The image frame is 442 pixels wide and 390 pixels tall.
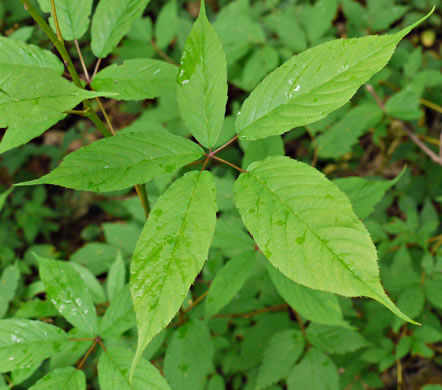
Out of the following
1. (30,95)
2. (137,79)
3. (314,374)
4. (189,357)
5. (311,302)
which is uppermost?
(30,95)

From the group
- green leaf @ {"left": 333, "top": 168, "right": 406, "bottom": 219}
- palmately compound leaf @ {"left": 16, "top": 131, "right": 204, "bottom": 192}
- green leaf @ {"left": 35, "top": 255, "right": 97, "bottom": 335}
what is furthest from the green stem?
green leaf @ {"left": 333, "top": 168, "right": 406, "bottom": 219}

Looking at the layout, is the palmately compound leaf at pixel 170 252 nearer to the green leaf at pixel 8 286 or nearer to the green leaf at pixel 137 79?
the green leaf at pixel 137 79

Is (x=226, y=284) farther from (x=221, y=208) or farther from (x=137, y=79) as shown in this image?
(x=137, y=79)

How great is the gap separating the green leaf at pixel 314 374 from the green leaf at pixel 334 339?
0.18 feet

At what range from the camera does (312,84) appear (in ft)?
3.19

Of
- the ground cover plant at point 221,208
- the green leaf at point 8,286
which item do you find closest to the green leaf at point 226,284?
the ground cover plant at point 221,208

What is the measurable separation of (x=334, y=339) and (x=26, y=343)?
4.85ft

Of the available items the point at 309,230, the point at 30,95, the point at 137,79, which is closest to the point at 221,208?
the point at 137,79

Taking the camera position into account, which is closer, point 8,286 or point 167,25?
point 8,286

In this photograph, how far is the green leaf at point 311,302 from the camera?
1.51m

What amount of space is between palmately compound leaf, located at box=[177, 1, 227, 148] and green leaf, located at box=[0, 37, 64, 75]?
1.39ft

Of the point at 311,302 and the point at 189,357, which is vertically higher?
the point at 311,302

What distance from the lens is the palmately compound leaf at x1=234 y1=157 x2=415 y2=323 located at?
0.76 m

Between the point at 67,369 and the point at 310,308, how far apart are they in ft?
3.23
